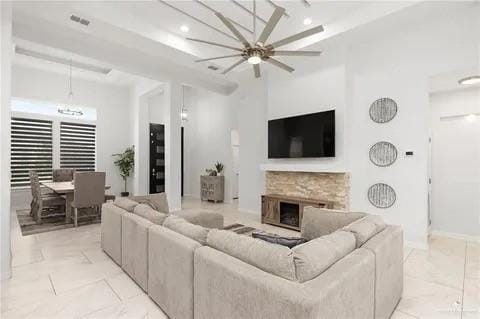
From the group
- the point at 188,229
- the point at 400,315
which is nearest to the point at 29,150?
the point at 188,229

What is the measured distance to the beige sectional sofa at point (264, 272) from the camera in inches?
50.8

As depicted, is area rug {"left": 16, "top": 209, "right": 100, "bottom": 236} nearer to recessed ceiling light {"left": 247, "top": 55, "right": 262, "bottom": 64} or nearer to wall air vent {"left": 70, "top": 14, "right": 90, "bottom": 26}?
wall air vent {"left": 70, "top": 14, "right": 90, "bottom": 26}

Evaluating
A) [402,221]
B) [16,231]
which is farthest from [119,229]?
[402,221]

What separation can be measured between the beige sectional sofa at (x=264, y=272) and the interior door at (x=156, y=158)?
624 cm

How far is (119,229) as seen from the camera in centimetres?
310

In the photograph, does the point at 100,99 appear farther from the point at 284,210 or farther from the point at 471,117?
the point at 471,117

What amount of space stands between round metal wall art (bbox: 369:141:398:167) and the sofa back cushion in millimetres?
1876

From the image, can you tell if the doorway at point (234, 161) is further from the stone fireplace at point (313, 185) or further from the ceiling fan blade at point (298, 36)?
the ceiling fan blade at point (298, 36)

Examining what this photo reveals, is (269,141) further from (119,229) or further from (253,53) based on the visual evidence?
(119,229)

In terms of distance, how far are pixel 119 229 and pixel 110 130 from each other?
605 cm

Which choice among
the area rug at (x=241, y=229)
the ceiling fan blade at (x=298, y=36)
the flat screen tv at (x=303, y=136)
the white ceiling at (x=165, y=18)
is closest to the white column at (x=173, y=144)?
the white ceiling at (x=165, y=18)

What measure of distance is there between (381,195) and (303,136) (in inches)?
68.2

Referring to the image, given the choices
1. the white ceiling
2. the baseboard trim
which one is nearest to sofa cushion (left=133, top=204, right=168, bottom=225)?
the white ceiling

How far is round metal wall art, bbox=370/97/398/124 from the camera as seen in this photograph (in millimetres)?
4145
